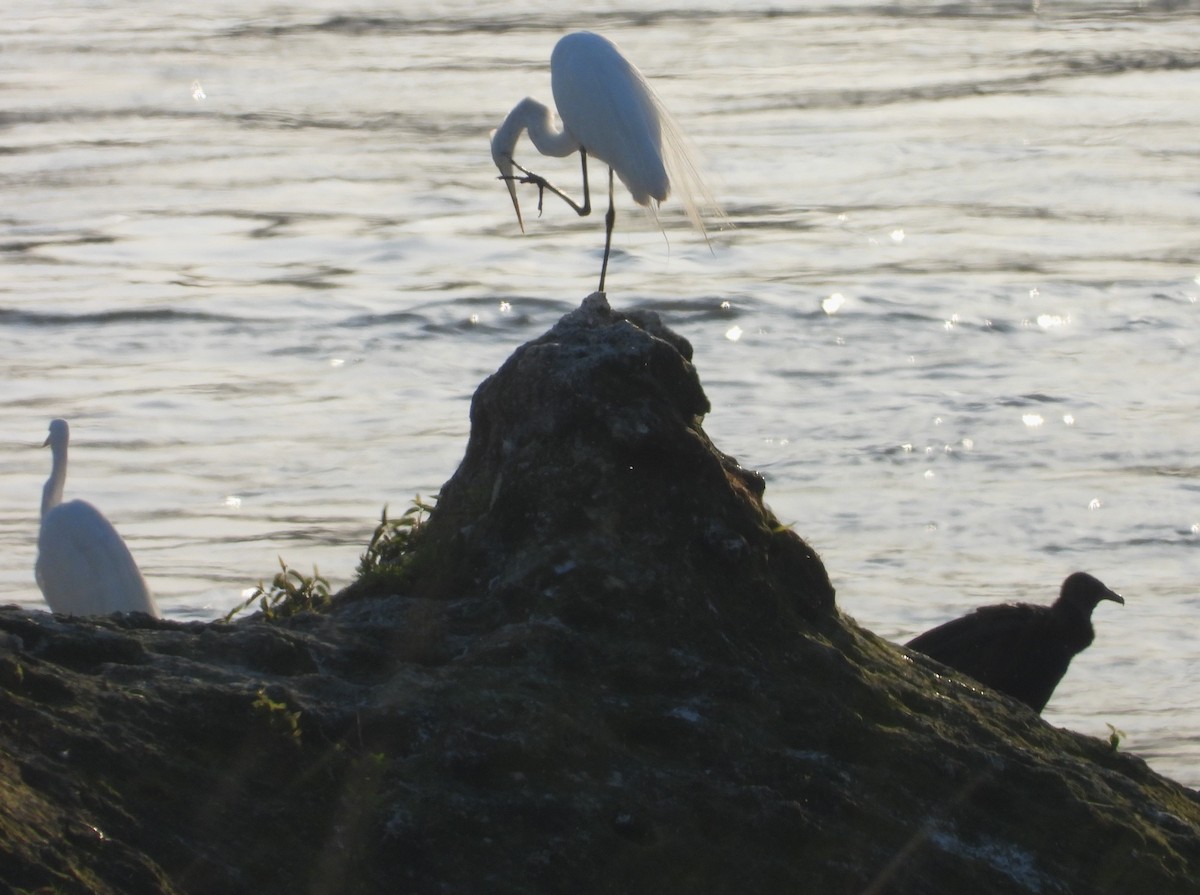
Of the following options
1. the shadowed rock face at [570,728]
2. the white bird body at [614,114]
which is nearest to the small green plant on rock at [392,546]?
the shadowed rock face at [570,728]

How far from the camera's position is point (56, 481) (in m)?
7.58

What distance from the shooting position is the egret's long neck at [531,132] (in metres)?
8.32

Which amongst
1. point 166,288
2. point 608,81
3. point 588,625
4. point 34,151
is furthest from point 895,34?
point 588,625

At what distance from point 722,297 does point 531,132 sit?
4742 mm

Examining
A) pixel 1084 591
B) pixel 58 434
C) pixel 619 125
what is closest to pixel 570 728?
pixel 1084 591

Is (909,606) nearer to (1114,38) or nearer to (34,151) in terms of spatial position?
(34,151)

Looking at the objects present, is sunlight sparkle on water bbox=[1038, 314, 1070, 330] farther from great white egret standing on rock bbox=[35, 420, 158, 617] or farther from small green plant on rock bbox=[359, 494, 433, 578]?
small green plant on rock bbox=[359, 494, 433, 578]

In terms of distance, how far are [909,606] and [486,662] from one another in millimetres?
4825

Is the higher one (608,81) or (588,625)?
(608,81)

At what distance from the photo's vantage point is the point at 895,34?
23.2 m

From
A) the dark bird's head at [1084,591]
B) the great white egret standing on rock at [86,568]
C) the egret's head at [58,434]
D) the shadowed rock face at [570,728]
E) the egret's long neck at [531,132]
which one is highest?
the egret's long neck at [531,132]

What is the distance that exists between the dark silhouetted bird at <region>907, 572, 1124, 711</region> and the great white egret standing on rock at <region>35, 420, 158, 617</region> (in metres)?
2.85

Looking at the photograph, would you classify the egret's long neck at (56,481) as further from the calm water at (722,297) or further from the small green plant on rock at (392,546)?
the small green plant on rock at (392,546)

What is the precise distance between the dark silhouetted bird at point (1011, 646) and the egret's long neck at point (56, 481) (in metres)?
3.94
